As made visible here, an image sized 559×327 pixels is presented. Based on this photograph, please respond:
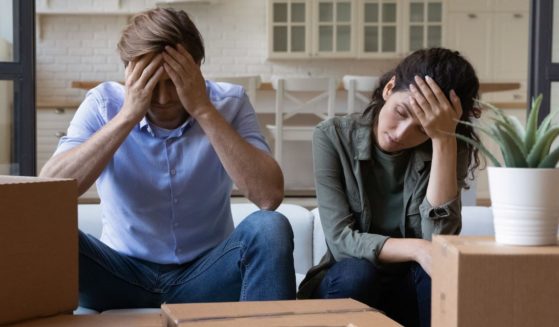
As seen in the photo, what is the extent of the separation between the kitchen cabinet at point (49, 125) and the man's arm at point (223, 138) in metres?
5.00

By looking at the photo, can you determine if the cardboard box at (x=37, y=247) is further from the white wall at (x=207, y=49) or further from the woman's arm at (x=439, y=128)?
the white wall at (x=207, y=49)

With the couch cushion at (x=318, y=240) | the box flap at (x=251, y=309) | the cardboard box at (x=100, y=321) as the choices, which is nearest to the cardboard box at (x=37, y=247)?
the cardboard box at (x=100, y=321)

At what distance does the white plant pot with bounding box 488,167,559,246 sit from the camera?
1132 mm

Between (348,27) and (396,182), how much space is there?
6004mm

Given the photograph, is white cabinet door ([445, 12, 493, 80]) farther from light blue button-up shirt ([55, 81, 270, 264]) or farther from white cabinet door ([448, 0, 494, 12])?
light blue button-up shirt ([55, 81, 270, 264])

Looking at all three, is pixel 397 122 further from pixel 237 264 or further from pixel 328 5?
pixel 328 5

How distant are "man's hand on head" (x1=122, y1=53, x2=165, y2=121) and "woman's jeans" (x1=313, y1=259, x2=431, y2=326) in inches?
21.5

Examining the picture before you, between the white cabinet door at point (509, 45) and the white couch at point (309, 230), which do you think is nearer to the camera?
the white couch at point (309, 230)

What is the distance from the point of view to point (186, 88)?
1959mm

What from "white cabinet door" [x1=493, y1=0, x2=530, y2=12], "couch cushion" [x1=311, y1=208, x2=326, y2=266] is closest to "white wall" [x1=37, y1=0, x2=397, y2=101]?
"white cabinet door" [x1=493, y1=0, x2=530, y2=12]

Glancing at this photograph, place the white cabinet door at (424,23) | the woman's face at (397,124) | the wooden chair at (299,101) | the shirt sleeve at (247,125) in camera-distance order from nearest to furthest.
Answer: the woman's face at (397,124)
the shirt sleeve at (247,125)
the wooden chair at (299,101)
the white cabinet door at (424,23)

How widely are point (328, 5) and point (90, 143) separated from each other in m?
6.13

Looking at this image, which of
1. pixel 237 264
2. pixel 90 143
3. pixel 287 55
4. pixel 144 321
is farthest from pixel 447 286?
pixel 287 55

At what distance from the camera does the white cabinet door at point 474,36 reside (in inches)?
306
